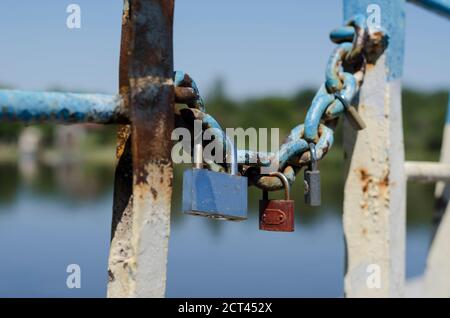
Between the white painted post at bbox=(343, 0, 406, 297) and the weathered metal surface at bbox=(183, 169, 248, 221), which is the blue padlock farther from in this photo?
the white painted post at bbox=(343, 0, 406, 297)

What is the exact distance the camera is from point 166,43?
44.5 inches

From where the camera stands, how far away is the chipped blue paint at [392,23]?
1877 millimetres

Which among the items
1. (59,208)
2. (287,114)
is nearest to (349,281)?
(59,208)

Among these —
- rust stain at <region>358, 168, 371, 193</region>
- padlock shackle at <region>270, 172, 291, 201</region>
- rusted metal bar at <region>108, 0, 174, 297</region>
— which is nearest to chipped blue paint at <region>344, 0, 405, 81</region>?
rust stain at <region>358, 168, 371, 193</region>

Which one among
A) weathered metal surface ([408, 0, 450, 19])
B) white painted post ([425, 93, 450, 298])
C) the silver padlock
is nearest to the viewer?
the silver padlock

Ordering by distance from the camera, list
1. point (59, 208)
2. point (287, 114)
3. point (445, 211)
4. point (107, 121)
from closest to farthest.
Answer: point (107, 121) → point (445, 211) → point (59, 208) → point (287, 114)

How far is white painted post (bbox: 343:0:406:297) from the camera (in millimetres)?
1883

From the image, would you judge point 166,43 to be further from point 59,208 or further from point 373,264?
point 59,208

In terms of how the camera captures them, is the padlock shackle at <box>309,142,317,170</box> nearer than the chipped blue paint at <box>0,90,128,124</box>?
No

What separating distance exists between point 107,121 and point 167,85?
0.12 metres

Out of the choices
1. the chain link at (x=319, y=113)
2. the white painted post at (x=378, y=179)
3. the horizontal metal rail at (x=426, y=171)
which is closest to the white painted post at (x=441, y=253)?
the horizontal metal rail at (x=426, y=171)

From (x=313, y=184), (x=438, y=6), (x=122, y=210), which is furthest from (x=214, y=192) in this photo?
(x=438, y=6)

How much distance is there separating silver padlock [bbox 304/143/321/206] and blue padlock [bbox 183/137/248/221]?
289 mm

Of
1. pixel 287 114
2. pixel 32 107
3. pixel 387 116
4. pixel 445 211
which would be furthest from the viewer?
pixel 287 114
